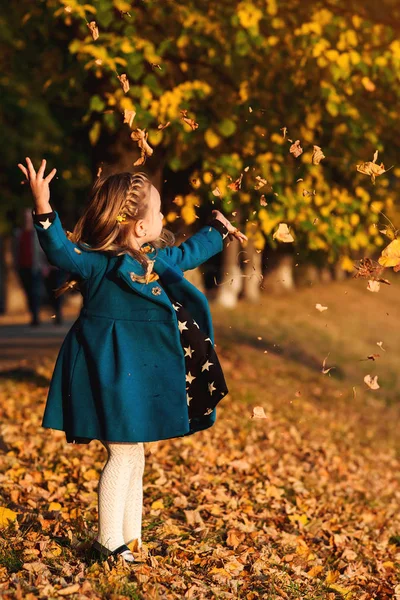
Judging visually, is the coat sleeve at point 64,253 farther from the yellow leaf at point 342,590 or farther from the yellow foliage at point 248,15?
the yellow foliage at point 248,15

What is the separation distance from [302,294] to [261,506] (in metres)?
25.7

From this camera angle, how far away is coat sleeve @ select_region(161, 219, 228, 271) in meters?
4.63

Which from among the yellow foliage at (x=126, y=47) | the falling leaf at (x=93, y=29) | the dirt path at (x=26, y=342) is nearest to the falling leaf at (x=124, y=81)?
the falling leaf at (x=93, y=29)

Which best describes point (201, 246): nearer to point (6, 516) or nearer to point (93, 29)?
point (93, 29)

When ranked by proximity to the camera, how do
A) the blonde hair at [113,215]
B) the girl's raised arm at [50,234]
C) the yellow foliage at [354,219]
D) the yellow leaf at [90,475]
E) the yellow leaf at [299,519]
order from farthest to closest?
the yellow foliage at [354,219] → the yellow leaf at [90,475] → the yellow leaf at [299,519] → the blonde hair at [113,215] → the girl's raised arm at [50,234]

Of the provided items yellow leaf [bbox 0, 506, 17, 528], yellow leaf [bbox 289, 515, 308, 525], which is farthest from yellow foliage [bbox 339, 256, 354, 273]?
yellow leaf [bbox 0, 506, 17, 528]

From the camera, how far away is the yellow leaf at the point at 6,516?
5121 millimetres

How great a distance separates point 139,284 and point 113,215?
0.35 metres

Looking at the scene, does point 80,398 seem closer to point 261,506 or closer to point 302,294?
point 261,506

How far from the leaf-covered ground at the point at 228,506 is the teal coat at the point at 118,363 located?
70cm

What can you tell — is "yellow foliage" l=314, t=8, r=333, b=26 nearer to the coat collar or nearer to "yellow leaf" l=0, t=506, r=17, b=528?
the coat collar

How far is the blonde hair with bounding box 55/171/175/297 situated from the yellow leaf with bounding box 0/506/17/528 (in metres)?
1.50

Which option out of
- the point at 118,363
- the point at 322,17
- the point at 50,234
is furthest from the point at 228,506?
the point at 322,17

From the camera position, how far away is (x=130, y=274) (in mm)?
4250
